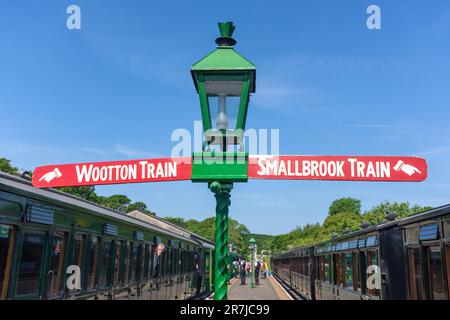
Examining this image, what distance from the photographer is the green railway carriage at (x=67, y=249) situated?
5.00 m

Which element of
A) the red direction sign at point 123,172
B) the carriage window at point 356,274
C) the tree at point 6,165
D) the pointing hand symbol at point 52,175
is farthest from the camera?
the tree at point 6,165

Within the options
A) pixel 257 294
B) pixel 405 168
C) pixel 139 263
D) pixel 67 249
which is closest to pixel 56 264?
pixel 67 249

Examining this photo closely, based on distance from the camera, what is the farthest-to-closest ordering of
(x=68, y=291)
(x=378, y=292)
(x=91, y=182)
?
(x=378, y=292) < (x=68, y=291) < (x=91, y=182)

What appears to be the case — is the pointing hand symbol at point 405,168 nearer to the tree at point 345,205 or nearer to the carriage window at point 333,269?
the carriage window at point 333,269

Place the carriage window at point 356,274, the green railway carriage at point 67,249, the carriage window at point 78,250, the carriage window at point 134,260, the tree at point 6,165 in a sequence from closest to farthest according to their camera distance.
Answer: the green railway carriage at point 67,249 < the carriage window at point 78,250 < the carriage window at point 356,274 < the carriage window at point 134,260 < the tree at point 6,165

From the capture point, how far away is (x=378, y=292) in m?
8.11

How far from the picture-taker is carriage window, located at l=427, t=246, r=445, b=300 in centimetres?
539

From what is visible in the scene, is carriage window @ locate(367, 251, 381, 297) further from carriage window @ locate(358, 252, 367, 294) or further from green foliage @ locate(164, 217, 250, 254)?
green foliage @ locate(164, 217, 250, 254)

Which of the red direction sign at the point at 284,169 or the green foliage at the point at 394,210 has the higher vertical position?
the green foliage at the point at 394,210

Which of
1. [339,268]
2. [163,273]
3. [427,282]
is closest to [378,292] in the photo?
[427,282]

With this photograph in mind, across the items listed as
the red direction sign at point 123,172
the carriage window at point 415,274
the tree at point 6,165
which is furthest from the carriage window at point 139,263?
the tree at point 6,165

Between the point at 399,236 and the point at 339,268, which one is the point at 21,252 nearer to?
the point at 399,236
